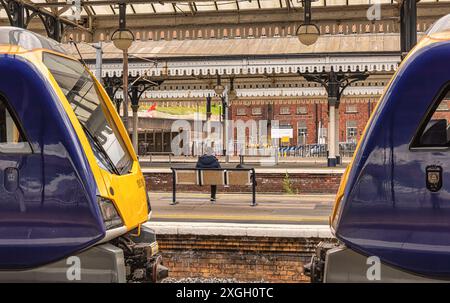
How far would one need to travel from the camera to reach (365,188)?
169 inches

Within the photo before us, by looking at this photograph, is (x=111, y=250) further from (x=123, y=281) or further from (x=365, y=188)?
(x=365, y=188)

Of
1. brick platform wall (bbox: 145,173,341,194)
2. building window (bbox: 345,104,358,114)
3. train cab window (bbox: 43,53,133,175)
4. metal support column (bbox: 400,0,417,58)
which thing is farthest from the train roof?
building window (bbox: 345,104,358,114)

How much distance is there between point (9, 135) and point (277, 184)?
13.4m

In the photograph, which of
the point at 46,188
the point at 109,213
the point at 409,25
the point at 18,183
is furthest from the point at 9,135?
the point at 409,25

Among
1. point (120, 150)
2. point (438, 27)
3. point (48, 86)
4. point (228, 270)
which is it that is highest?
point (438, 27)

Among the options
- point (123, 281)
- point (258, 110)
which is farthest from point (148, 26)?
point (258, 110)

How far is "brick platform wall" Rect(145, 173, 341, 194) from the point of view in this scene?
17.0m

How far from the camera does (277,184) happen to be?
57.6 ft

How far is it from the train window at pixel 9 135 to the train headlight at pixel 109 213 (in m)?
0.73

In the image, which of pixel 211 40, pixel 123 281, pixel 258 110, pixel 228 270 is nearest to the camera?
pixel 123 281

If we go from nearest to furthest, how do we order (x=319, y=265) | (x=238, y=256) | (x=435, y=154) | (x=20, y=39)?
(x=435, y=154) → (x=20, y=39) → (x=319, y=265) → (x=238, y=256)

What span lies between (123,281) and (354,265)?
1.90 metres

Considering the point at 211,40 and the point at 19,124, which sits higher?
the point at 211,40

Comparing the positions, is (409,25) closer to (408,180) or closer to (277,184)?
(408,180)
